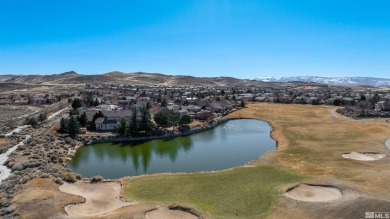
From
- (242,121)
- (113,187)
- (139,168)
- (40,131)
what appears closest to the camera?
(113,187)

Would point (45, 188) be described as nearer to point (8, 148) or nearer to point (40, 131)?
point (8, 148)

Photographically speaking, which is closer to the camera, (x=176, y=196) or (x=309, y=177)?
(x=176, y=196)

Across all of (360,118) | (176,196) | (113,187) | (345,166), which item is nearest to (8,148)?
(113,187)

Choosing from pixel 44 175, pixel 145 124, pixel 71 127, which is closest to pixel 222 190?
pixel 44 175

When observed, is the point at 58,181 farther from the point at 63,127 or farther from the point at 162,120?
the point at 162,120

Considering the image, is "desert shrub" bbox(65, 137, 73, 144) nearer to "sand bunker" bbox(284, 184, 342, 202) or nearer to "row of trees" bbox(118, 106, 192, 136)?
"row of trees" bbox(118, 106, 192, 136)

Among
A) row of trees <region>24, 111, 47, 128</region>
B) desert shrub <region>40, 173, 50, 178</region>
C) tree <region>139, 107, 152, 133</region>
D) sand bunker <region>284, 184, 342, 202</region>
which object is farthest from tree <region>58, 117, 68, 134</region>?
sand bunker <region>284, 184, 342, 202</region>

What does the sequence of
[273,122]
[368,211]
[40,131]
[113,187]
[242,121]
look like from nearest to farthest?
[368,211], [113,187], [40,131], [273,122], [242,121]
